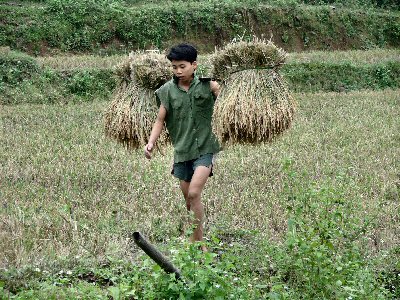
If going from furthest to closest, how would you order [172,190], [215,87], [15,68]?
[15,68]
[172,190]
[215,87]

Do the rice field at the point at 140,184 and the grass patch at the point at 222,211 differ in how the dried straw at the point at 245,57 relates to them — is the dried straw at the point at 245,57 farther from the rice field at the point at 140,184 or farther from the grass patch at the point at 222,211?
the rice field at the point at 140,184

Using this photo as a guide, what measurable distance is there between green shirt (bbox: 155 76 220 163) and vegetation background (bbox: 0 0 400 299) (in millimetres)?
554

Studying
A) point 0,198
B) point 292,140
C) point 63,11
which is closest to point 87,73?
point 63,11

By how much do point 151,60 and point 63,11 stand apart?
1319 cm

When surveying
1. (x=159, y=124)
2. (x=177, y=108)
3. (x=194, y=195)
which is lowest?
(x=194, y=195)

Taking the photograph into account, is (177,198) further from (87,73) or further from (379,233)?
(87,73)

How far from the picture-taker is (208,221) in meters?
5.25

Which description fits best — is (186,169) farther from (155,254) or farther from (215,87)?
(155,254)

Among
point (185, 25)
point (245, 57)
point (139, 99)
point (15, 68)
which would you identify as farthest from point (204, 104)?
point (185, 25)

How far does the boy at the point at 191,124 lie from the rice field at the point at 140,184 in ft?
1.89

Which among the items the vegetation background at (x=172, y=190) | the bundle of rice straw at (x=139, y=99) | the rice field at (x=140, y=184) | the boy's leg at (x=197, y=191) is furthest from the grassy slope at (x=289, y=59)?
the boy's leg at (x=197, y=191)

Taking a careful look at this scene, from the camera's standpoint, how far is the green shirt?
4.48 meters

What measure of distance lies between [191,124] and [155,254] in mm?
1533

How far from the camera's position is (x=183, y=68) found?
439 centimetres
